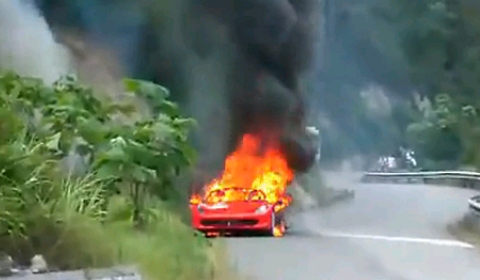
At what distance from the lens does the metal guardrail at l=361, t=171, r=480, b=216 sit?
33.1 metres

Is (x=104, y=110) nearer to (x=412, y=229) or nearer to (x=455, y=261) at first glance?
(x=455, y=261)

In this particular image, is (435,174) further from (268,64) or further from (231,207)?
(231,207)

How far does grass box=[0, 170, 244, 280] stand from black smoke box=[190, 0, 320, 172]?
652 inches

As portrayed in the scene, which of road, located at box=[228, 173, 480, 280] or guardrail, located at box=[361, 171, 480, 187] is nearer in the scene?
road, located at box=[228, 173, 480, 280]

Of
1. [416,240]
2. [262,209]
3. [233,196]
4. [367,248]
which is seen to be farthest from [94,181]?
[233,196]

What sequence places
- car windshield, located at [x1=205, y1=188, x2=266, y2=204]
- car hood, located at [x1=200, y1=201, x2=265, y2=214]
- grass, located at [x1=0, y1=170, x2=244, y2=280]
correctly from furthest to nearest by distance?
1. car windshield, located at [x1=205, y1=188, x2=266, y2=204]
2. car hood, located at [x1=200, y1=201, x2=265, y2=214]
3. grass, located at [x1=0, y1=170, x2=244, y2=280]

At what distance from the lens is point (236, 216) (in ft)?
62.7

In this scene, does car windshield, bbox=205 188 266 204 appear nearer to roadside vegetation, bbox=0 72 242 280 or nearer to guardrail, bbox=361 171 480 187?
roadside vegetation, bbox=0 72 242 280

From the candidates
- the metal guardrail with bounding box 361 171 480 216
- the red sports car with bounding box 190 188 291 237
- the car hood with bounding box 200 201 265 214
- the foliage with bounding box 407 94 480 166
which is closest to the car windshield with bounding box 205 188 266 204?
the red sports car with bounding box 190 188 291 237

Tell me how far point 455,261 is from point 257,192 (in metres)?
7.45

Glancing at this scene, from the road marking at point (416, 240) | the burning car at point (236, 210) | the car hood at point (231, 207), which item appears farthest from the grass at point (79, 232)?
the car hood at point (231, 207)

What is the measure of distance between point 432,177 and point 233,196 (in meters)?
20.4

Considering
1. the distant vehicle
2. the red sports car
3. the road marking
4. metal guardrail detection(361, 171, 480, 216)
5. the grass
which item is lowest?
the grass

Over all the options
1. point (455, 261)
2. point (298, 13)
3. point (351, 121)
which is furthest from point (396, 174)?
point (455, 261)
